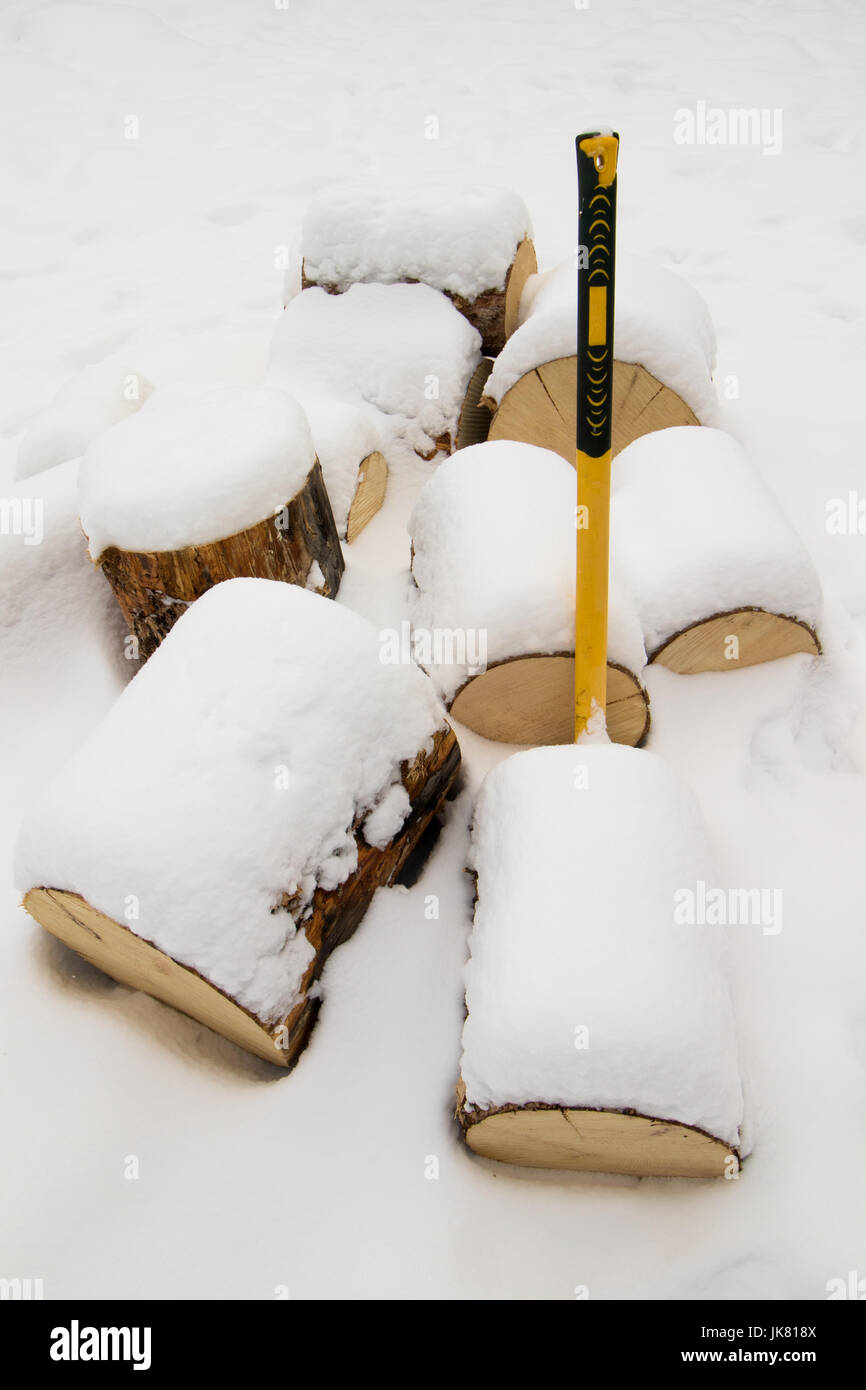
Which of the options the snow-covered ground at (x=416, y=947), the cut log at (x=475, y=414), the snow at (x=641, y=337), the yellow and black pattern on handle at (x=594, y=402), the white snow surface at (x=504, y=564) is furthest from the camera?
the cut log at (x=475, y=414)

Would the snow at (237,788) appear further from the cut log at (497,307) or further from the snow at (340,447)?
the cut log at (497,307)

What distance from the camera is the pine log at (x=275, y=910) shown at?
4.01 feet

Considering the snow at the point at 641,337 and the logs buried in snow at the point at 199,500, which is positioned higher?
the snow at the point at 641,337

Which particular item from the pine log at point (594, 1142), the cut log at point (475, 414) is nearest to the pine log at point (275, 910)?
the pine log at point (594, 1142)

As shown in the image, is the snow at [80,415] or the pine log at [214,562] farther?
the snow at [80,415]

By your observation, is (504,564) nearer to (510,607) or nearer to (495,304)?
(510,607)

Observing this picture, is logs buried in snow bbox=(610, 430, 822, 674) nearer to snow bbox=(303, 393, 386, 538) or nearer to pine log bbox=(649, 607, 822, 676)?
pine log bbox=(649, 607, 822, 676)

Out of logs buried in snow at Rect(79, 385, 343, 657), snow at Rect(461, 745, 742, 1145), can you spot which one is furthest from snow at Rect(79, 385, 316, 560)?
snow at Rect(461, 745, 742, 1145)

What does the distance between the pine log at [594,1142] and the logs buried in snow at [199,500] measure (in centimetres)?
103

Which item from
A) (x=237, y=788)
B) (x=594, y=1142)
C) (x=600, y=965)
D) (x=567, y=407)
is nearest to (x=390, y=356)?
(x=567, y=407)

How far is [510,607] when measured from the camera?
4.92 feet

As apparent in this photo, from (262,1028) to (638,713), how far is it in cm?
85

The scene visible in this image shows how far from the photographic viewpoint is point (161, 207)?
4.14 m
